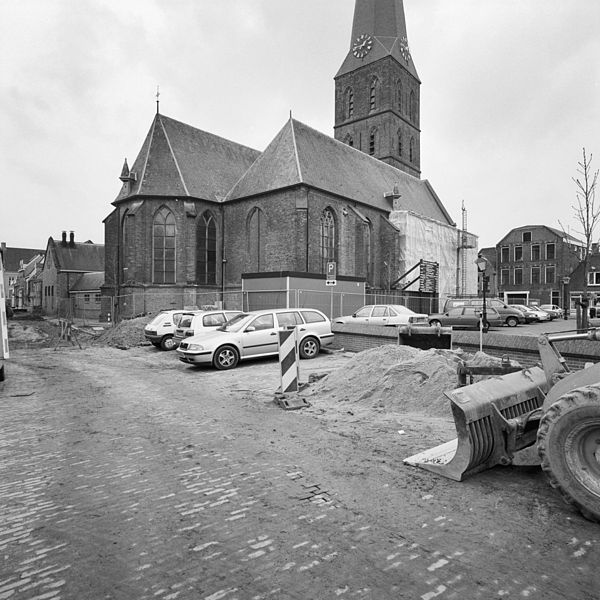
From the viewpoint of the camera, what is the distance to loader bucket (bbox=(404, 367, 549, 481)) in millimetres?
3914

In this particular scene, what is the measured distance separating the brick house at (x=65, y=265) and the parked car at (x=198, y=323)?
158 ft

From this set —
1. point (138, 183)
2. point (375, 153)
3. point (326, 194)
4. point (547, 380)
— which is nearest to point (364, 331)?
point (547, 380)

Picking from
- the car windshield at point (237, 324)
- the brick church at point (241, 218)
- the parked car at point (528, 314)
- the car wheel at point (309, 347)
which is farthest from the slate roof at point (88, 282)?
the car wheel at point (309, 347)

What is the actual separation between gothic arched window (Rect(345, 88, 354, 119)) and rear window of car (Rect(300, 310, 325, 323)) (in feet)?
139

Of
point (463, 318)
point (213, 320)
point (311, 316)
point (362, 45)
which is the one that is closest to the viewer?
point (311, 316)

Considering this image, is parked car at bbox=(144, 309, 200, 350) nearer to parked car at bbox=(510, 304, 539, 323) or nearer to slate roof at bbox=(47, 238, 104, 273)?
parked car at bbox=(510, 304, 539, 323)

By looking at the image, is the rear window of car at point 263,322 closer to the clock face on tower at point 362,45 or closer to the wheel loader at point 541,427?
the wheel loader at point 541,427

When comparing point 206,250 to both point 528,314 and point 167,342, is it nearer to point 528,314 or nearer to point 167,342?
point 167,342

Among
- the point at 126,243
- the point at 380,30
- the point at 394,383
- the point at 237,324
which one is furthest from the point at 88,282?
the point at 394,383

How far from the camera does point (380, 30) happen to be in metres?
48.8

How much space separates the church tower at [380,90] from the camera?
47094mm

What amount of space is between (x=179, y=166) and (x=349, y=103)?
1064 inches

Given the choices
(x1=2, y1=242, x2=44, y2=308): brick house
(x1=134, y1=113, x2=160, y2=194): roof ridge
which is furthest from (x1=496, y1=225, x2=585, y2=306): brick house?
(x1=2, y1=242, x2=44, y2=308): brick house

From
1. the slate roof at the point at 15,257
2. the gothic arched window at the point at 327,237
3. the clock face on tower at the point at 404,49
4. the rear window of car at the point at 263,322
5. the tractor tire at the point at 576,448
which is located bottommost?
the tractor tire at the point at 576,448
